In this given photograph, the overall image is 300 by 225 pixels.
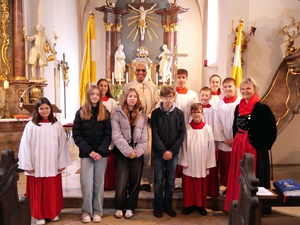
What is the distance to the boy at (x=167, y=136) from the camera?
3.29m

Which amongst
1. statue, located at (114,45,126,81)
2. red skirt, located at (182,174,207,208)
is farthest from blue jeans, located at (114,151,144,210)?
statue, located at (114,45,126,81)

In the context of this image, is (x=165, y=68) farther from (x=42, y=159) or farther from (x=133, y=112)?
(x=42, y=159)

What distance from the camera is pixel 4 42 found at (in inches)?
241

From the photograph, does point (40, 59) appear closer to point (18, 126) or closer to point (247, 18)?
point (18, 126)

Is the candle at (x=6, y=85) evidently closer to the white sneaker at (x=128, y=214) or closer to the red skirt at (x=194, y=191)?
the white sneaker at (x=128, y=214)

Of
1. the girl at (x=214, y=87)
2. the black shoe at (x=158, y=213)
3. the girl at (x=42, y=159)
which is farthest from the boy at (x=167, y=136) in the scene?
the girl at (x=42, y=159)

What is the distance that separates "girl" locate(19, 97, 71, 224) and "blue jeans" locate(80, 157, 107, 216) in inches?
11.5

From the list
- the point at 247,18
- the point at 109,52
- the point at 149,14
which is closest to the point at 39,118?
the point at 247,18

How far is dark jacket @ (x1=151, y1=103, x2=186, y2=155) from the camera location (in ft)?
10.9

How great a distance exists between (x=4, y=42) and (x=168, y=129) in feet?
15.3

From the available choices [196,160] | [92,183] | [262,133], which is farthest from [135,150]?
[262,133]

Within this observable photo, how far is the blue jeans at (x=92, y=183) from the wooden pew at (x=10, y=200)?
127cm

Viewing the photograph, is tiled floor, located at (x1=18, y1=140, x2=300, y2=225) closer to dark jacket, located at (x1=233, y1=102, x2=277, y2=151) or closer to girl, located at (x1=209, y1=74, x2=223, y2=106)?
dark jacket, located at (x1=233, y1=102, x2=277, y2=151)

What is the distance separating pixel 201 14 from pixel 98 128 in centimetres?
1010
